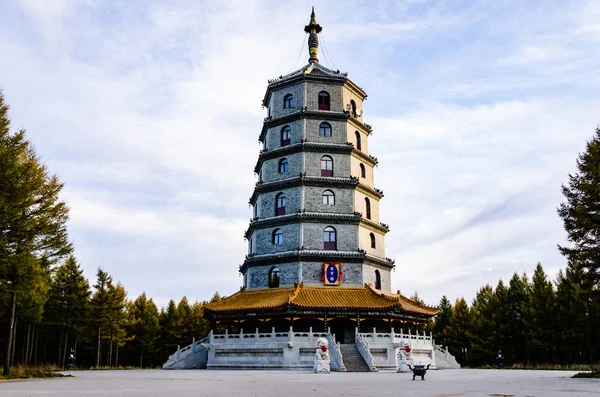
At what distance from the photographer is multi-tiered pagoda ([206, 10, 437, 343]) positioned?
121ft

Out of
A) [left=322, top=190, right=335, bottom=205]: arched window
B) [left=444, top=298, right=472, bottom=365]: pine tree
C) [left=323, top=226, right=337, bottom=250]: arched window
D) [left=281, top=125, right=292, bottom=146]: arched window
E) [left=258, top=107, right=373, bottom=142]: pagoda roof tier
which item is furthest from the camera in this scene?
[left=444, top=298, right=472, bottom=365]: pine tree

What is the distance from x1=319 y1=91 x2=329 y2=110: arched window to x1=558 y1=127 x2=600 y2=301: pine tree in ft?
70.7

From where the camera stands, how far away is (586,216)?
23.2 m

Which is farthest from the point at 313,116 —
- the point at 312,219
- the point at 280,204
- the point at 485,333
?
the point at 485,333

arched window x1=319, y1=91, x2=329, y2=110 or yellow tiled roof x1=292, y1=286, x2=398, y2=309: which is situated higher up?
arched window x1=319, y1=91, x2=329, y2=110

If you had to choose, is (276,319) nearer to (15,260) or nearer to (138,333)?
(15,260)

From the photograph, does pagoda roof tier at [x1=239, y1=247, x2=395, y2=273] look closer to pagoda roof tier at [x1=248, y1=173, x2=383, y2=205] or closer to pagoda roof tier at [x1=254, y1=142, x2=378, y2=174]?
pagoda roof tier at [x1=248, y1=173, x2=383, y2=205]

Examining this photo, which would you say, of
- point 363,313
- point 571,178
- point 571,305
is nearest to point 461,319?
point 571,305

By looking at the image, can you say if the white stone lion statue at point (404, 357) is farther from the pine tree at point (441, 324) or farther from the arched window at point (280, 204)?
the pine tree at point (441, 324)

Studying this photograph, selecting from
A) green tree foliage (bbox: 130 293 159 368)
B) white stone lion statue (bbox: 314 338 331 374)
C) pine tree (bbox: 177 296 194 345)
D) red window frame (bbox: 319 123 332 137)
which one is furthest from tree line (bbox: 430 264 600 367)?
green tree foliage (bbox: 130 293 159 368)

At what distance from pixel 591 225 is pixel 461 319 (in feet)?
137

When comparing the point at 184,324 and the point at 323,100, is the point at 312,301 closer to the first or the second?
the point at 323,100

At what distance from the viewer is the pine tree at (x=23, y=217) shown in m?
22.2

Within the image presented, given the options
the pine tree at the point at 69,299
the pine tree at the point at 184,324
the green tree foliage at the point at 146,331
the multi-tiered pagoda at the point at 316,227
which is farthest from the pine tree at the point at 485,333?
the pine tree at the point at 69,299
